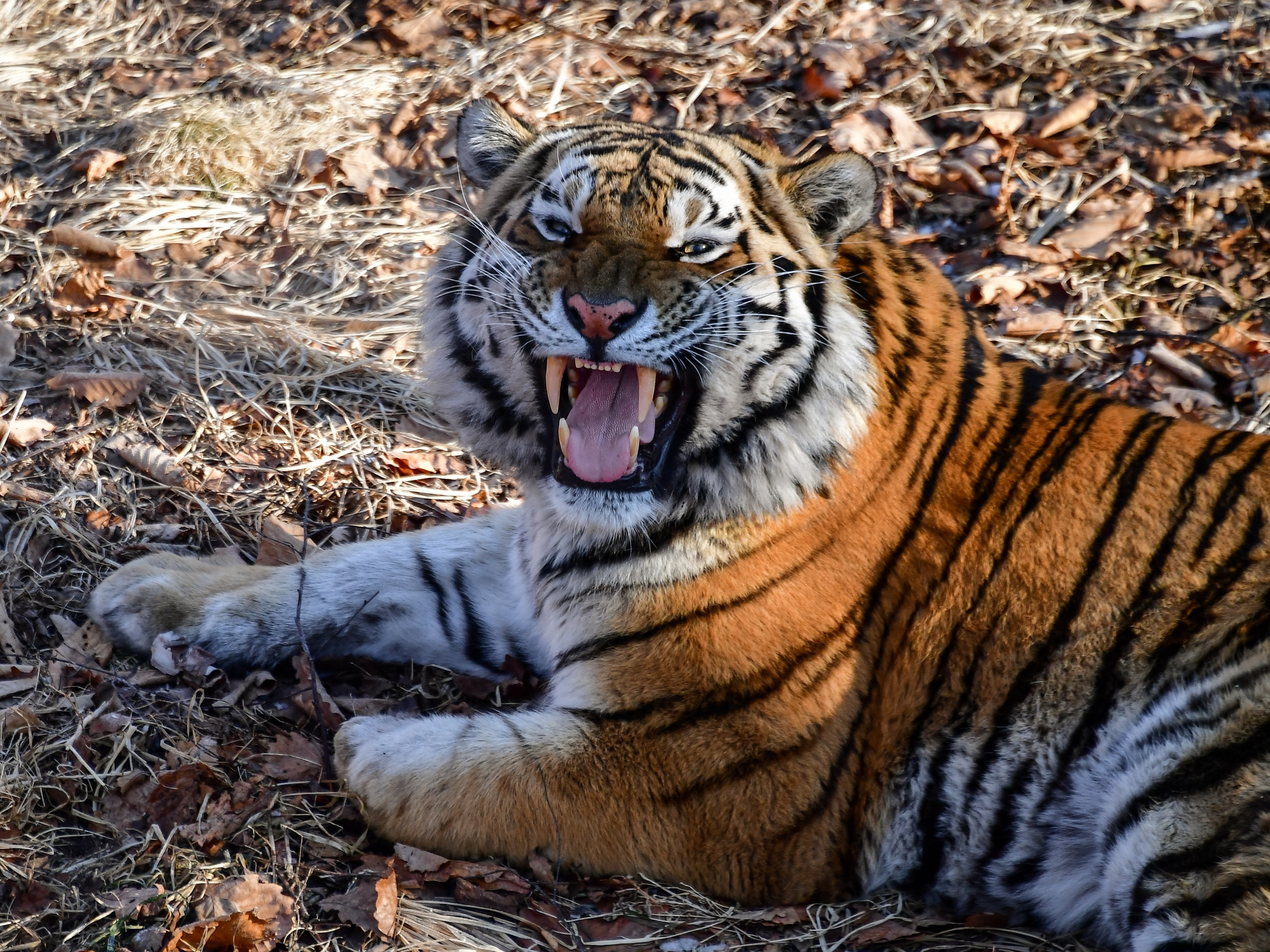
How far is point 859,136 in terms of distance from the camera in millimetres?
4641

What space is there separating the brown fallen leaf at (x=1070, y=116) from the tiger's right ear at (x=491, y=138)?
257cm

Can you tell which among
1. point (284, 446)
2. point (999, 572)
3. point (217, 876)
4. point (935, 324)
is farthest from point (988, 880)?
point (284, 446)

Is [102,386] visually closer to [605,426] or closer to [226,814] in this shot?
[226,814]

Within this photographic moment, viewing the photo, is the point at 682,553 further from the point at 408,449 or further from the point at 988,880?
the point at 408,449

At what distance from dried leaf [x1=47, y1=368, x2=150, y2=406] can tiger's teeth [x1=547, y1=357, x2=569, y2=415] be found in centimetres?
175

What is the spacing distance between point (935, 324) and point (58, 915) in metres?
2.11

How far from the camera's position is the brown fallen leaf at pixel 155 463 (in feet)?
11.4

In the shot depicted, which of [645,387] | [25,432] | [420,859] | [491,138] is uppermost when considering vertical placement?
[491,138]

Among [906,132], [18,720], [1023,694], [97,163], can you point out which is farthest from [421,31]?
[1023,694]

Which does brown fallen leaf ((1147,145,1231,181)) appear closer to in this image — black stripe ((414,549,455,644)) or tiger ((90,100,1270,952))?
tiger ((90,100,1270,952))

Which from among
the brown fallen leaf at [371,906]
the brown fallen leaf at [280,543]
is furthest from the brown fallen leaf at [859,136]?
the brown fallen leaf at [371,906]

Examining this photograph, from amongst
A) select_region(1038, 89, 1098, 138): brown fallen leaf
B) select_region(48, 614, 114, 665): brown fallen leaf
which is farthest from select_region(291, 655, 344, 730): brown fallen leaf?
select_region(1038, 89, 1098, 138): brown fallen leaf

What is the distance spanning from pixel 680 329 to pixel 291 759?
1228 mm

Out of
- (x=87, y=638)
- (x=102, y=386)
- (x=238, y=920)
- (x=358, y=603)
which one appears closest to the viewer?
(x=238, y=920)
